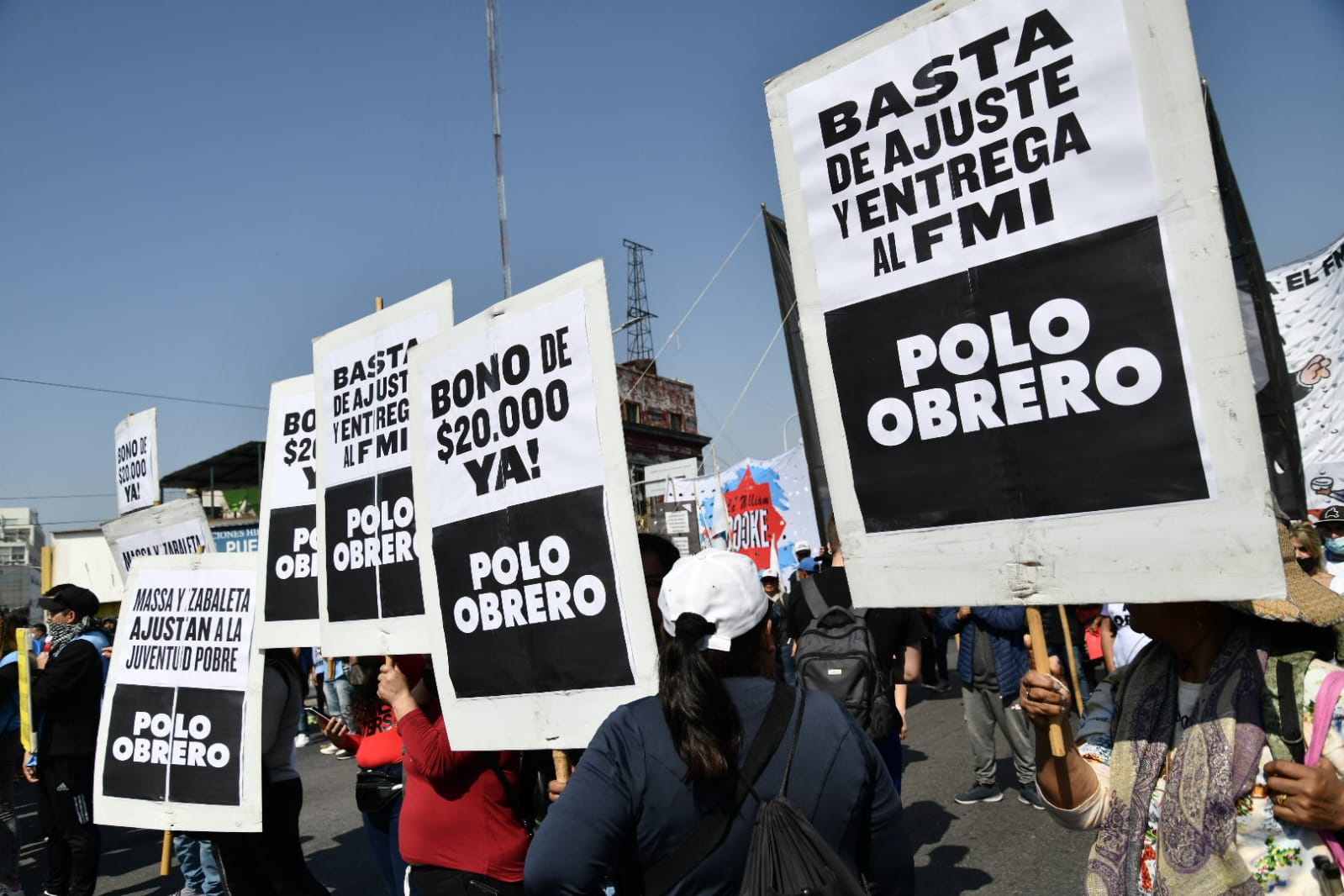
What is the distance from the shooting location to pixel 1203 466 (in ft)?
5.84

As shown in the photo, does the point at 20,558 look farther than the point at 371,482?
Yes

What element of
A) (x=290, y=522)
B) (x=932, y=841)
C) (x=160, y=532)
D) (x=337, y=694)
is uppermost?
(x=160, y=532)

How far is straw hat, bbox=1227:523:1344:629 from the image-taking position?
177cm

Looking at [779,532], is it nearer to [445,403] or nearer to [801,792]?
[445,403]

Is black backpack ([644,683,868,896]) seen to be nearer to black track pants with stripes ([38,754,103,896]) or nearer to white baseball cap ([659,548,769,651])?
white baseball cap ([659,548,769,651])

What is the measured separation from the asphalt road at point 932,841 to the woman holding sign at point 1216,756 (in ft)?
11.0

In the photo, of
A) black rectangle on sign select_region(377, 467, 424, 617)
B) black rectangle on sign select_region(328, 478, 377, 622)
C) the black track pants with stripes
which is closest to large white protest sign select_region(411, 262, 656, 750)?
black rectangle on sign select_region(377, 467, 424, 617)

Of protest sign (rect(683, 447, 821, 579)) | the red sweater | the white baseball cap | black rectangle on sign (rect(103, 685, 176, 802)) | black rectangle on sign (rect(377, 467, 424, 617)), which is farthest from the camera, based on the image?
protest sign (rect(683, 447, 821, 579))

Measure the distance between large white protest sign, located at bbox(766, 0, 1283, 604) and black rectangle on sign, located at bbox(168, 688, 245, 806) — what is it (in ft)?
11.6

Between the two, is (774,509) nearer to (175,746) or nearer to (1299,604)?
(175,746)

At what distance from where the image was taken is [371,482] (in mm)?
3863

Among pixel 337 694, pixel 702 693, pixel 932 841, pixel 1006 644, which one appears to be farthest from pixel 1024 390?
A: pixel 337 694

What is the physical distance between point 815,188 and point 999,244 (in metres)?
0.51

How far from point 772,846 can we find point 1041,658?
28.4 inches
